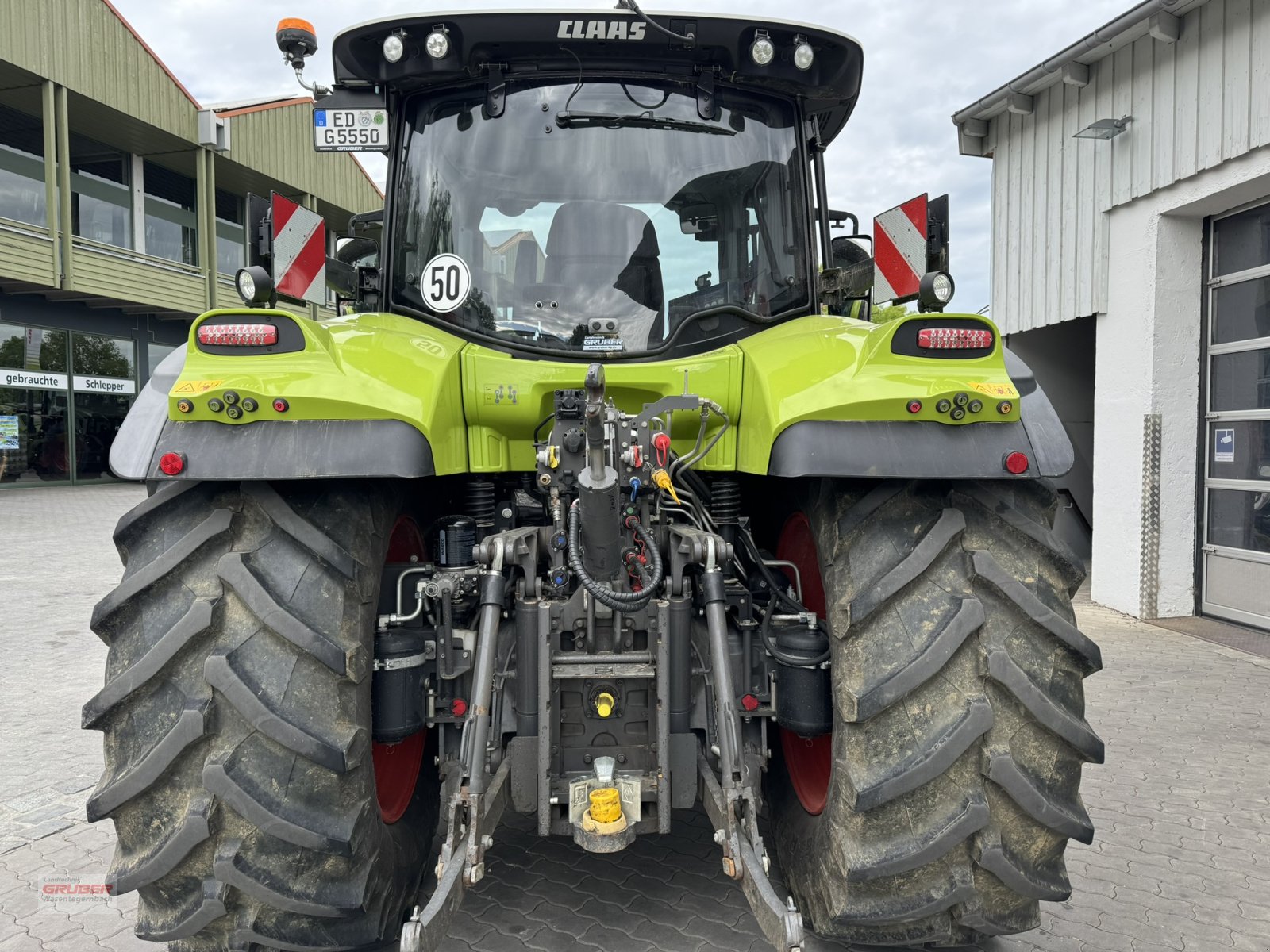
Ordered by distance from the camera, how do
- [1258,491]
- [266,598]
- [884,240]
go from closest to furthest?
[266,598] → [884,240] → [1258,491]

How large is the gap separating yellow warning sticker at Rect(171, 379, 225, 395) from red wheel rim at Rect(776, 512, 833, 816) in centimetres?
169

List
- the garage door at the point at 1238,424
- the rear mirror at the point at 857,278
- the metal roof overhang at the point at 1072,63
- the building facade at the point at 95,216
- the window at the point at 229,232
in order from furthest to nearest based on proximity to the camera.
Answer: the window at the point at 229,232 < the building facade at the point at 95,216 < the garage door at the point at 1238,424 < the metal roof overhang at the point at 1072,63 < the rear mirror at the point at 857,278

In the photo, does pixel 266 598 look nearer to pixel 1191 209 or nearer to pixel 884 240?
pixel 884 240

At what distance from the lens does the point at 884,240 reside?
337 centimetres

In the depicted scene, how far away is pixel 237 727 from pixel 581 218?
1864mm

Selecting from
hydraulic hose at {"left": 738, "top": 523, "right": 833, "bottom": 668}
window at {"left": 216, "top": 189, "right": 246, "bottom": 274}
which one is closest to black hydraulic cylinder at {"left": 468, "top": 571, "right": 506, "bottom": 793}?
hydraulic hose at {"left": 738, "top": 523, "right": 833, "bottom": 668}

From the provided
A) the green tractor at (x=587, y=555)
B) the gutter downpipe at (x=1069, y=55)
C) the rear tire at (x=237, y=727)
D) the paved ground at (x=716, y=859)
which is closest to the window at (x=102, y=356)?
the paved ground at (x=716, y=859)

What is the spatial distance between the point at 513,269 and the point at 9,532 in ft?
41.4

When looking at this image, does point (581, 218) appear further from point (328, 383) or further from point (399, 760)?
point (399, 760)

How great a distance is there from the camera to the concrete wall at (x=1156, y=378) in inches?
289

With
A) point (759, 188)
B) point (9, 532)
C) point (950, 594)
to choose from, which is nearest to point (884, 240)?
point (759, 188)

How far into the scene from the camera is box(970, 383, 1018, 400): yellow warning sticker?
225cm

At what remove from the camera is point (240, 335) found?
7.55 feet

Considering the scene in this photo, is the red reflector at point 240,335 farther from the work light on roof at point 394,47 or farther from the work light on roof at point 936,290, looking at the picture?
the work light on roof at point 936,290
